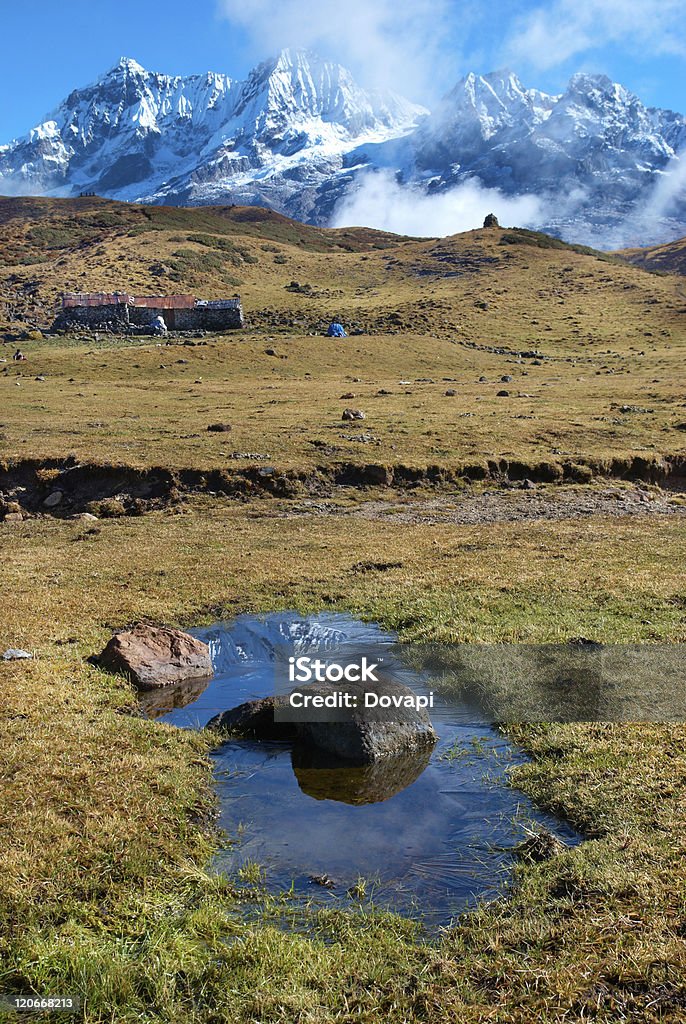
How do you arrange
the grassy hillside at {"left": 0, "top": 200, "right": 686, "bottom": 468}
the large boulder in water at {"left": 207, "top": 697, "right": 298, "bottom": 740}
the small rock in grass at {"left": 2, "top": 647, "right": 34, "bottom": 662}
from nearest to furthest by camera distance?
the large boulder in water at {"left": 207, "top": 697, "right": 298, "bottom": 740} < the small rock in grass at {"left": 2, "top": 647, "right": 34, "bottom": 662} < the grassy hillside at {"left": 0, "top": 200, "right": 686, "bottom": 468}

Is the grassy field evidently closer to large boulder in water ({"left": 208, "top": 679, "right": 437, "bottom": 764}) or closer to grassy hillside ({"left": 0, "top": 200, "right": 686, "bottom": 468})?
A: grassy hillside ({"left": 0, "top": 200, "right": 686, "bottom": 468})

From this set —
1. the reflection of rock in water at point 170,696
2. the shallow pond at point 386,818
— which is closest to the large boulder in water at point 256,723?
the shallow pond at point 386,818

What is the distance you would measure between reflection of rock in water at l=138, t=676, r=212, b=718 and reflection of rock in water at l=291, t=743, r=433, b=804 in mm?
2572

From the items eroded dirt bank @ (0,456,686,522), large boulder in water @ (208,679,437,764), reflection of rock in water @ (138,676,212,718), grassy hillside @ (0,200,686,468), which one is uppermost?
grassy hillside @ (0,200,686,468)

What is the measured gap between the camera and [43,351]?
5972 centimetres

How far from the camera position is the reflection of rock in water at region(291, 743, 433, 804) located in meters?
9.33

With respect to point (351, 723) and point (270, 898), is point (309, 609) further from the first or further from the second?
point (270, 898)

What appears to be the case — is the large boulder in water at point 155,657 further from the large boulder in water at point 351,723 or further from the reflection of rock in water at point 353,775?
the reflection of rock in water at point 353,775

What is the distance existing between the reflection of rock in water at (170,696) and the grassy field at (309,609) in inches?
12.7

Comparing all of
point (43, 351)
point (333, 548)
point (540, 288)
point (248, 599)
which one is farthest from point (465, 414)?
point (540, 288)

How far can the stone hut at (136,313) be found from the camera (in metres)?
70.3

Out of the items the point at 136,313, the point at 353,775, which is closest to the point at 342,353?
the point at 136,313

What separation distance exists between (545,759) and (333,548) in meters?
10.9

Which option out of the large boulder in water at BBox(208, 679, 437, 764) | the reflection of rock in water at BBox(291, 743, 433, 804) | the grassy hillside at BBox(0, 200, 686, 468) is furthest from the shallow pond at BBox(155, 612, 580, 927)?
the grassy hillside at BBox(0, 200, 686, 468)
